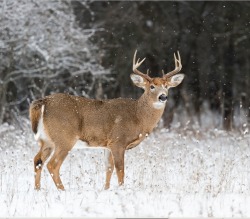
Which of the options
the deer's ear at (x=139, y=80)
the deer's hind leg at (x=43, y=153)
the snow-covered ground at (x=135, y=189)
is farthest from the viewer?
the deer's ear at (x=139, y=80)

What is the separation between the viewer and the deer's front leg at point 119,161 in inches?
318

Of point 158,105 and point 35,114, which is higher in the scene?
point 158,105

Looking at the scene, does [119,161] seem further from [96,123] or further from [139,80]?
[139,80]

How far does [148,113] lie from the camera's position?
860 centimetres

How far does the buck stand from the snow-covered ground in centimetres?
30

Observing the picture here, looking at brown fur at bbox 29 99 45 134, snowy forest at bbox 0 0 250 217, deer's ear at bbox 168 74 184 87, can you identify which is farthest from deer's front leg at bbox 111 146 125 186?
deer's ear at bbox 168 74 184 87

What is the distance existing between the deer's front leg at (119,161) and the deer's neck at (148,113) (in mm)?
556

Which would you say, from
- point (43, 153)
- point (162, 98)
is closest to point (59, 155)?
point (43, 153)

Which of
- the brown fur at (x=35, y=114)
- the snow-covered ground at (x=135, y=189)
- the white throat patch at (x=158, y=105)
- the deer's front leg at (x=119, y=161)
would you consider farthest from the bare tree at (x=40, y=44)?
the deer's front leg at (x=119, y=161)

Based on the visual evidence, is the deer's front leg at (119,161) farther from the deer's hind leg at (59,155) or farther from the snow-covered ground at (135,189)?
the deer's hind leg at (59,155)

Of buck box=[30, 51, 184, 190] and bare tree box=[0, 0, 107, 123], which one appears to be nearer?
buck box=[30, 51, 184, 190]

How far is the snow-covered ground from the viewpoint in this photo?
631cm

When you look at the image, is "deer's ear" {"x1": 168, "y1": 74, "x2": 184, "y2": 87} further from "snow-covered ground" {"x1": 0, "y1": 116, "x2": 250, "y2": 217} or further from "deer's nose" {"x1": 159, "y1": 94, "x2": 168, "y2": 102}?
"snow-covered ground" {"x1": 0, "y1": 116, "x2": 250, "y2": 217}

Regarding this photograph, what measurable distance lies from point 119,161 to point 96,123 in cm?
57
